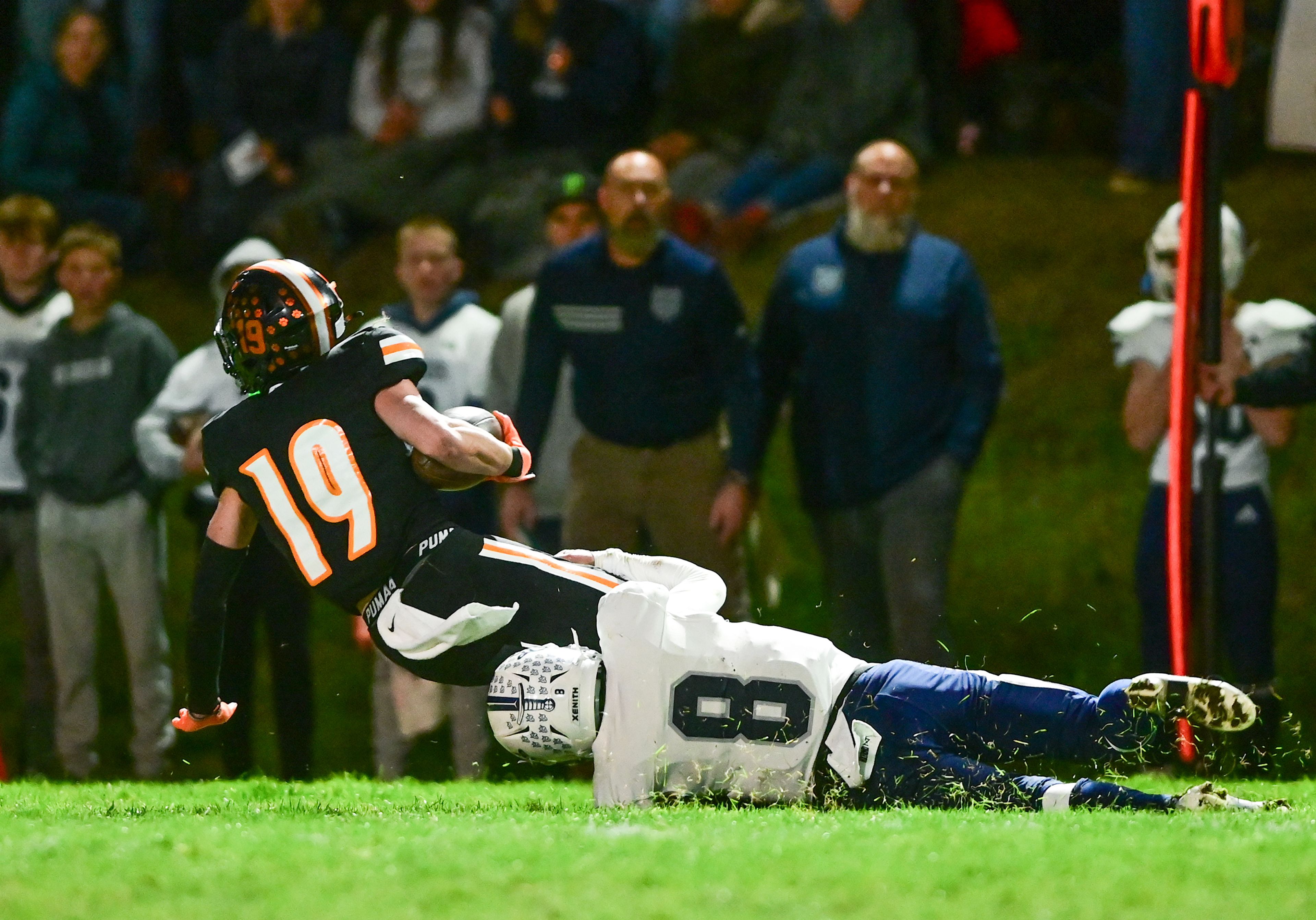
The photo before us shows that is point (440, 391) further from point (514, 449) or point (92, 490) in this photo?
point (514, 449)

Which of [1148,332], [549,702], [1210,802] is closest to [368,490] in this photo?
[549,702]

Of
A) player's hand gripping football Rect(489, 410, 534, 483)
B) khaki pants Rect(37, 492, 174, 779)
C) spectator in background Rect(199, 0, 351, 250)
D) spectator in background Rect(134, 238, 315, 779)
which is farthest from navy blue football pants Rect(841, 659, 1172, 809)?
spectator in background Rect(199, 0, 351, 250)

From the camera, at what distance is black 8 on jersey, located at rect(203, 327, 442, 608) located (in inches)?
247

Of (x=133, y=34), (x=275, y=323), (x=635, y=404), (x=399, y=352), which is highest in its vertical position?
(x=133, y=34)

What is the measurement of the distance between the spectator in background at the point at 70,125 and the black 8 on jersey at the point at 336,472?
24.1ft

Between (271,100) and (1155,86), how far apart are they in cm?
615

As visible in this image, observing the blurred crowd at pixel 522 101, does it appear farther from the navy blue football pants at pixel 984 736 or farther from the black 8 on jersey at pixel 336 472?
the navy blue football pants at pixel 984 736

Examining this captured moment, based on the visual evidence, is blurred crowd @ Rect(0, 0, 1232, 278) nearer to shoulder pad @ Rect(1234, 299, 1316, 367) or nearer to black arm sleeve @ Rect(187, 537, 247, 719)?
shoulder pad @ Rect(1234, 299, 1316, 367)

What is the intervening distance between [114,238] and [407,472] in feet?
13.7

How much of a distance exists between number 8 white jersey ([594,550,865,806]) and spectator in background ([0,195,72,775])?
16.1ft

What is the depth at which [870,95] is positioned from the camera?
12.2 m

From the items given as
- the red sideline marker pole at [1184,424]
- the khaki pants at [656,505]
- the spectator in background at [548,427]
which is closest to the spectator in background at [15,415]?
the spectator in background at [548,427]

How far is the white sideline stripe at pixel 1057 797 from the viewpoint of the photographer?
5.82m

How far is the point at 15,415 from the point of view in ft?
32.6
